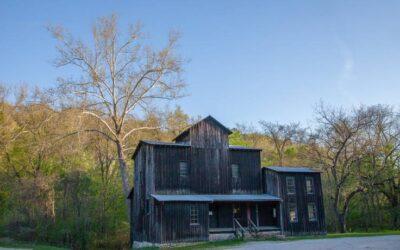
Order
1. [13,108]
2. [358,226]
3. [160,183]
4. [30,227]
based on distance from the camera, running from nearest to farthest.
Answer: [160,183], [30,227], [13,108], [358,226]

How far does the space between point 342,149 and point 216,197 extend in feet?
59.0

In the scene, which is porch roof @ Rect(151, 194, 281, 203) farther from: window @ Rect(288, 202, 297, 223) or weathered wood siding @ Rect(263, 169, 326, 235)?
window @ Rect(288, 202, 297, 223)

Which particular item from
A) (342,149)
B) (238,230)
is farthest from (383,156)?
(238,230)

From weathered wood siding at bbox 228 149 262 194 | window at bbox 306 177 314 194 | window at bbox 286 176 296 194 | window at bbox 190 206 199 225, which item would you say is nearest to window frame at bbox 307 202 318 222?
window at bbox 306 177 314 194

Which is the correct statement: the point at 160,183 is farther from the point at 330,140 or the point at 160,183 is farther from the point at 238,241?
the point at 330,140

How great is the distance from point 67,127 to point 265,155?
3050 cm

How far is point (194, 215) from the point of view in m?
28.2

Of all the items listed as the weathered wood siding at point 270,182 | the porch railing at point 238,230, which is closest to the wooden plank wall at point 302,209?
the weathered wood siding at point 270,182

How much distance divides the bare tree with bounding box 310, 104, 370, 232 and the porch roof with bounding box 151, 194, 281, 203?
11.9m

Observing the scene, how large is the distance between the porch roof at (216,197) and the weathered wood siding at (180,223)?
405 mm

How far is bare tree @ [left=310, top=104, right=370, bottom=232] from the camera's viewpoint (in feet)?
132

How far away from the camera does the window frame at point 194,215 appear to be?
28094 millimetres

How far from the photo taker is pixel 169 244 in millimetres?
26922

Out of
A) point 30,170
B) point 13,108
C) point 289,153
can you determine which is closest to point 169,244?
point 30,170
